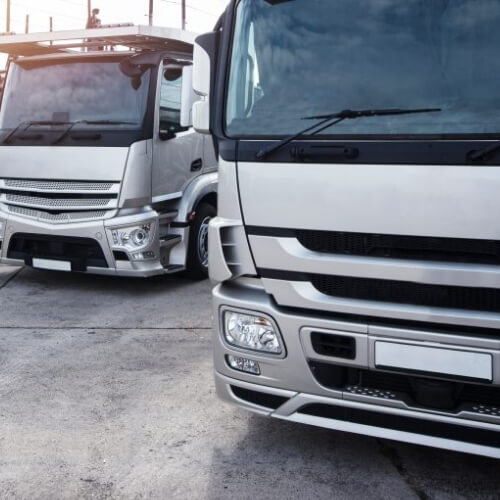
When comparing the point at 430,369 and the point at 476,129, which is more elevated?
the point at 476,129

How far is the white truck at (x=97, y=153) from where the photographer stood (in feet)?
21.3

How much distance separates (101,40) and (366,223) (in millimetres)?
4384

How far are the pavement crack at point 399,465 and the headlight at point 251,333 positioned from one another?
84 centimetres

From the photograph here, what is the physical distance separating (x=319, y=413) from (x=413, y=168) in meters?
1.17

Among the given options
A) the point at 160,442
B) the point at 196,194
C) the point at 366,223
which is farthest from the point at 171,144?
the point at 366,223

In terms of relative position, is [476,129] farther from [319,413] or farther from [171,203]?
[171,203]

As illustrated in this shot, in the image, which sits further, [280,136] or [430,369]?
[280,136]

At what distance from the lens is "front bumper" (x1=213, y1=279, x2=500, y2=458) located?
288 centimetres

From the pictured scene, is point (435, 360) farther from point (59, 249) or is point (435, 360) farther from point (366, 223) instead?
point (59, 249)

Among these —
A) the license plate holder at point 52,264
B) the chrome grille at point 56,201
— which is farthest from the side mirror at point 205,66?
the license plate holder at point 52,264

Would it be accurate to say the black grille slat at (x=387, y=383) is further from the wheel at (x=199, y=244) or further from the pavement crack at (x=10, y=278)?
the pavement crack at (x=10, y=278)

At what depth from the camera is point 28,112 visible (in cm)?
695

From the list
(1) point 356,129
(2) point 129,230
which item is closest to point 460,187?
(1) point 356,129

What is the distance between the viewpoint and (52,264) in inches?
270
